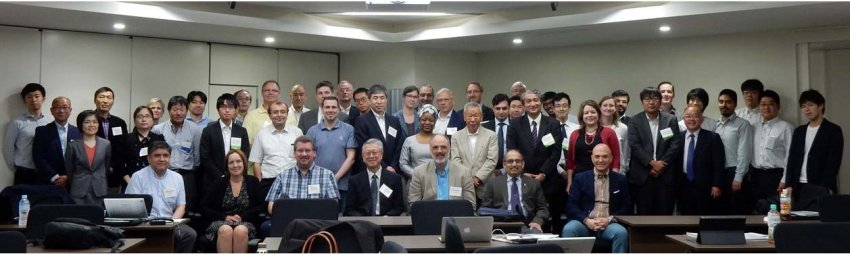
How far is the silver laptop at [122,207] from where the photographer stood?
595 centimetres

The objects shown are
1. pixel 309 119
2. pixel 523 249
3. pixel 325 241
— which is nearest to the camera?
pixel 523 249

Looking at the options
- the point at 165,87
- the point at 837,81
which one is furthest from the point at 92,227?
the point at 837,81

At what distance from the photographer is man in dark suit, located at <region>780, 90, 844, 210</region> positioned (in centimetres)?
747

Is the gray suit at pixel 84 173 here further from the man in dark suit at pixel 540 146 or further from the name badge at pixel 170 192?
the man in dark suit at pixel 540 146

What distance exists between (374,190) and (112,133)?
291 cm

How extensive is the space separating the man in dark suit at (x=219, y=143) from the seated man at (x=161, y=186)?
67cm

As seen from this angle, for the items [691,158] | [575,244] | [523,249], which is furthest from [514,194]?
[523,249]

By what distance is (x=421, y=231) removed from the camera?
5.94m

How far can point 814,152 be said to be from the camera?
7547 millimetres

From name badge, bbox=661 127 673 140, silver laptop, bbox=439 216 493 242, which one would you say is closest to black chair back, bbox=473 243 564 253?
silver laptop, bbox=439 216 493 242

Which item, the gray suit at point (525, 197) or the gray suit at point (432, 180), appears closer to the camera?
the gray suit at point (525, 197)

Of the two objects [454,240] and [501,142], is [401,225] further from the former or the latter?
[501,142]

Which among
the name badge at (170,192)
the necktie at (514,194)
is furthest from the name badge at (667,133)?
the name badge at (170,192)

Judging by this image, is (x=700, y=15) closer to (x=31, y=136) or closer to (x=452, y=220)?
(x=452, y=220)
